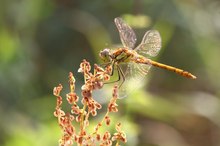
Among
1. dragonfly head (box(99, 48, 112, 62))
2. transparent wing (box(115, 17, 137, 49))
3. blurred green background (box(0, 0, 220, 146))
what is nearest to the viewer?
dragonfly head (box(99, 48, 112, 62))

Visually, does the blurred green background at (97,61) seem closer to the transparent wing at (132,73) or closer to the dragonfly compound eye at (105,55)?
the transparent wing at (132,73)

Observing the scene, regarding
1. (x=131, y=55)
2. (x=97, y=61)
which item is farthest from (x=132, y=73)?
(x=97, y=61)

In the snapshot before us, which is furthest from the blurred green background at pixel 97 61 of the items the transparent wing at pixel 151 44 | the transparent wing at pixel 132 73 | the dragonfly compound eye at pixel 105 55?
the dragonfly compound eye at pixel 105 55

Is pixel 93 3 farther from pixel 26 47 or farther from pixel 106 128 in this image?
pixel 106 128

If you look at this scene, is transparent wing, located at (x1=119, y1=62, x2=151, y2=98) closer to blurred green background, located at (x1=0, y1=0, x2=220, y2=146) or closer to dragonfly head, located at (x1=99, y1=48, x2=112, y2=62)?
dragonfly head, located at (x1=99, y1=48, x2=112, y2=62)

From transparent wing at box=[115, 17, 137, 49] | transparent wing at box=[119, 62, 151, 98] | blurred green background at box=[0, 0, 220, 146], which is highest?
blurred green background at box=[0, 0, 220, 146]

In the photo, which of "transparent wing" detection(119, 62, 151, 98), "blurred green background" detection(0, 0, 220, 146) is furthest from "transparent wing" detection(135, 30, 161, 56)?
"blurred green background" detection(0, 0, 220, 146)

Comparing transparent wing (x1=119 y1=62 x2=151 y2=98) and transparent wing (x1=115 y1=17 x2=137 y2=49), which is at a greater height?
transparent wing (x1=115 y1=17 x2=137 y2=49)

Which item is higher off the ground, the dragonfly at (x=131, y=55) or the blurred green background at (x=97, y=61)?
the blurred green background at (x=97, y=61)

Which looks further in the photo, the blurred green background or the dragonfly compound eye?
the blurred green background
